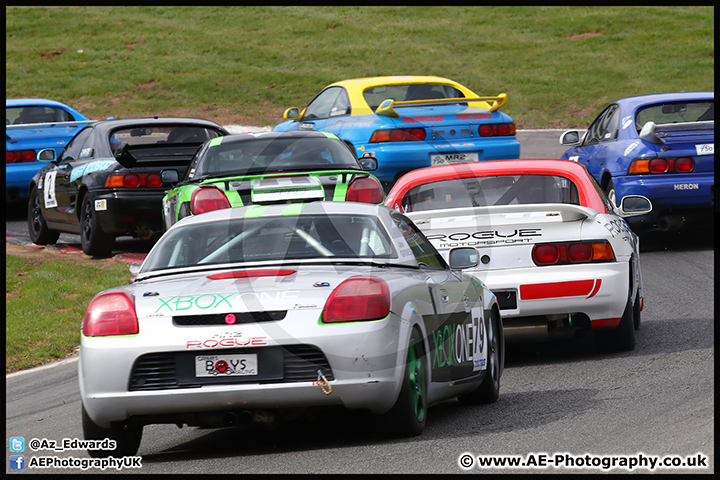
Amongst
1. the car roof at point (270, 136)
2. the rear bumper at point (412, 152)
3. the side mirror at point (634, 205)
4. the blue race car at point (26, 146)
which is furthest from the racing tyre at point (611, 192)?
the blue race car at point (26, 146)

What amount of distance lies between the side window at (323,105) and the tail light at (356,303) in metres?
10.7

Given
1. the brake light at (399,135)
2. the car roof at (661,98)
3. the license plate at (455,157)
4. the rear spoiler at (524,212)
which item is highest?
the rear spoiler at (524,212)

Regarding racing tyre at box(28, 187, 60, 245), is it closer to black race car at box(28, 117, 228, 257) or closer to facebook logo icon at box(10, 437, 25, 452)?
black race car at box(28, 117, 228, 257)

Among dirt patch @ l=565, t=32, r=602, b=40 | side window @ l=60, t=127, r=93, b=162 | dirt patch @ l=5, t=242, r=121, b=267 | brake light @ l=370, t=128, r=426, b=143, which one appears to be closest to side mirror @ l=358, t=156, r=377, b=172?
brake light @ l=370, t=128, r=426, b=143

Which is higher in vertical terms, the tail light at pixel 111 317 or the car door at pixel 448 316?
the tail light at pixel 111 317

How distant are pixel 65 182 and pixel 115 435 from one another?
8.69 meters

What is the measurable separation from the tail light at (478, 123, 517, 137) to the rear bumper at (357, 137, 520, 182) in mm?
157

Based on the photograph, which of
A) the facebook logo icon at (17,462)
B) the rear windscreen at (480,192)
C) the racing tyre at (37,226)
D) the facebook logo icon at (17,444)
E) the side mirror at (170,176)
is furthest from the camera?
the racing tyre at (37,226)

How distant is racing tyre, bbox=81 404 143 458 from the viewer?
5.55 m

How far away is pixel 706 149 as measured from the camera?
12.4 meters

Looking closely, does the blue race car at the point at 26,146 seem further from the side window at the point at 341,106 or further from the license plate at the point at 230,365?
the license plate at the point at 230,365

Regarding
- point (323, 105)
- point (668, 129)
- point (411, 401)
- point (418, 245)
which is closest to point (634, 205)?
point (418, 245)

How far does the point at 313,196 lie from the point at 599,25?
41.9m

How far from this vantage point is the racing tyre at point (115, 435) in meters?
5.55
